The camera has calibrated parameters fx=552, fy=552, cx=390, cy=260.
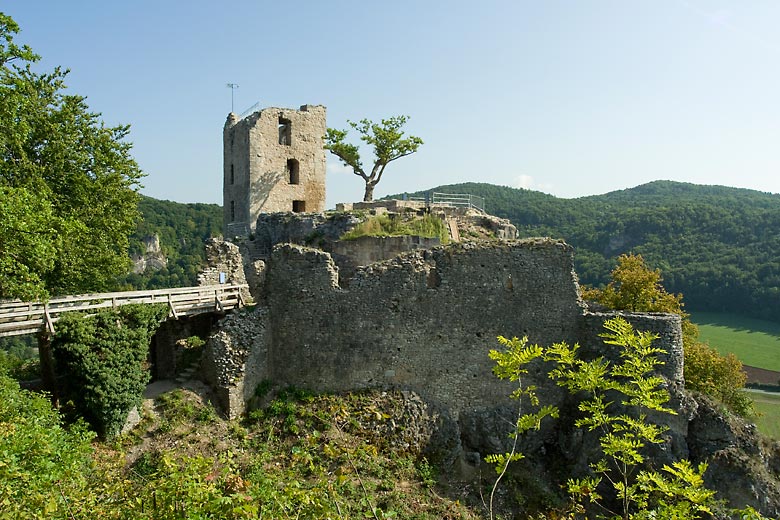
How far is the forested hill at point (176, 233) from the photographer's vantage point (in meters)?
56.1

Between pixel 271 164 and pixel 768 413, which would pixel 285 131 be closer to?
pixel 271 164

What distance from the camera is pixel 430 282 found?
1422 cm

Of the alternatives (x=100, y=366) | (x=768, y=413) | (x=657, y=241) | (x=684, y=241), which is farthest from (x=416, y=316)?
(x=684, y=241)

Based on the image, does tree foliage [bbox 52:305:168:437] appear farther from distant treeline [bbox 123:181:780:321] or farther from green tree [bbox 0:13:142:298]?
distant treeline [bbox 123:181:780:321]

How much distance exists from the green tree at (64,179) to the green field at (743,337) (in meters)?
53.0

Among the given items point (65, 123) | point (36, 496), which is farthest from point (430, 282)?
point (65, 123)

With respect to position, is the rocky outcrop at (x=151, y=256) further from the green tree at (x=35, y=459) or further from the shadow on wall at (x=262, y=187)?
the green tree at (x=35, y=459)

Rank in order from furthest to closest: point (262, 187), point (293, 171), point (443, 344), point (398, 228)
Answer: point (293, 171) → point (262, 187) → point (398, 228) → point (443, 344)

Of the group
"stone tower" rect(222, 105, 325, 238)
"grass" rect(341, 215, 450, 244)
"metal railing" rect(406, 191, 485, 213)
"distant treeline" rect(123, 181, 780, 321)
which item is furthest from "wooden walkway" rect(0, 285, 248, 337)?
"distant treeline" rect(123, 181, 780, 321)

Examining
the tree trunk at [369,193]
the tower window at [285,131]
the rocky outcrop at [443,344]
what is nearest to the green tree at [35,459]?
the rocky outcrop at [443,344]

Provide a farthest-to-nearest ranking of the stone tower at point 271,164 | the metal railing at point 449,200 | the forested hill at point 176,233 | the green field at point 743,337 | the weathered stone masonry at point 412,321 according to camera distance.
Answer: the forested hill at point 176,233 → the green field at point 743,337 → the stone tower at point 271,164 → the metal railing at point 449,200 → the weathered stone masonry at point 412,321

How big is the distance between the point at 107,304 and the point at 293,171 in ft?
41.8

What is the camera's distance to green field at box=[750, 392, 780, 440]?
36156mm

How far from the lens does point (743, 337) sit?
59781 mm
